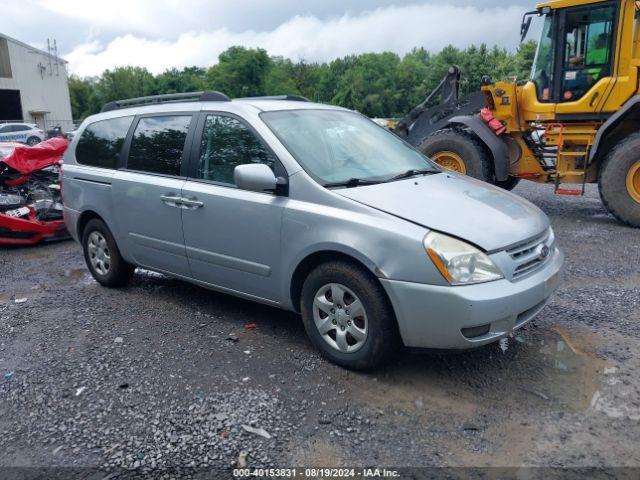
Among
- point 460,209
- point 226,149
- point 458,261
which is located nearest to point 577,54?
point 460,209

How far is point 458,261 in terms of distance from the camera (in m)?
3.11

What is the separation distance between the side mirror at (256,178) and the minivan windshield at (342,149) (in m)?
0.25

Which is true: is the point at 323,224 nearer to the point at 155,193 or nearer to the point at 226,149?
the point at 226,149

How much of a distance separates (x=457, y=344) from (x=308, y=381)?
3.24 ft

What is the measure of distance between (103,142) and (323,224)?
9.78 ft

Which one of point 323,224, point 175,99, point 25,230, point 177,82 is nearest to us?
point 323,224

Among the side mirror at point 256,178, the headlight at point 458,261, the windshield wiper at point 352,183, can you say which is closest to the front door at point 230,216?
the side mirror at point 256,178

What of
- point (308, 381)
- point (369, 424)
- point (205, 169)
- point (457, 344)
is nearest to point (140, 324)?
point (205, 169)

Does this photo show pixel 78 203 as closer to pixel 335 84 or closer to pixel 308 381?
pixel 308 381

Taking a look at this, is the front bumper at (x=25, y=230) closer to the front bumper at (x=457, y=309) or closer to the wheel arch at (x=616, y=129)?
the front bumper at (x=457, y=309)

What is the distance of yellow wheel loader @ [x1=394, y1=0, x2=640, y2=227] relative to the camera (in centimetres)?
754

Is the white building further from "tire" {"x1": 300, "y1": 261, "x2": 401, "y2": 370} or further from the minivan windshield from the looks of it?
"tire" {"x1": 300, "y1": 261, "x2": 401, "y2": 370}

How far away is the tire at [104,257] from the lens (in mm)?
5266

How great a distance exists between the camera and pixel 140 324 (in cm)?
458
